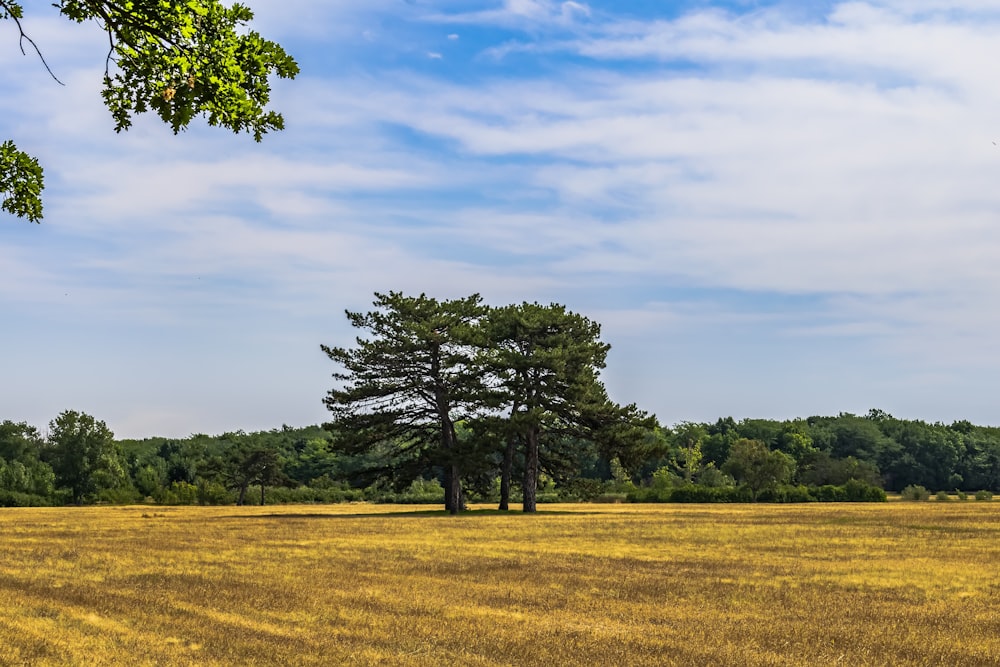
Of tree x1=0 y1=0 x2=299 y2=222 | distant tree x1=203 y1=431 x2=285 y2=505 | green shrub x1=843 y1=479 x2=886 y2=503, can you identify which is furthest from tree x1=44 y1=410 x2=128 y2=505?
tree x1=0 y1=0 x2=299 y2=222

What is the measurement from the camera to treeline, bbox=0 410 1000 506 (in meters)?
68.0

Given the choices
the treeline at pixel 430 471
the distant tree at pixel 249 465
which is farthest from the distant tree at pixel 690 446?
the distant tree at pixel 249 465

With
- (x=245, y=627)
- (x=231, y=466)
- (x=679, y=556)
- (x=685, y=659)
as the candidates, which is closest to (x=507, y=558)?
(x=679, y=556)

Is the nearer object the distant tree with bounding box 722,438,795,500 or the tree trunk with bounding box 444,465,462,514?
the tree trunk with bounding box 444,465,462,514

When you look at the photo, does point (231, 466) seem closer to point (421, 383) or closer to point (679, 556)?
point (421, 383)

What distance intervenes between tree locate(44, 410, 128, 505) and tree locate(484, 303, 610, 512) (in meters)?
40.3

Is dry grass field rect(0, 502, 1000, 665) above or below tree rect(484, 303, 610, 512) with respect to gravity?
below

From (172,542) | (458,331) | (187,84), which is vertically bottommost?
(172,542)

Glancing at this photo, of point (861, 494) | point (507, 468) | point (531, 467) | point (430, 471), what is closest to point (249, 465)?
point (430, 471)

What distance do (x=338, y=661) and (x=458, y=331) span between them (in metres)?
47.4

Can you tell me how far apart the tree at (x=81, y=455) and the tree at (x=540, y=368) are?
40.3 metres

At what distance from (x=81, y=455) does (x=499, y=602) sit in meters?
74.4

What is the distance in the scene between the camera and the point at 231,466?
3457 inches

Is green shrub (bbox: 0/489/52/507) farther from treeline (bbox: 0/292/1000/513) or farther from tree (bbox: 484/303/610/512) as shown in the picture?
tree (bbox: 484/303/610/512)
